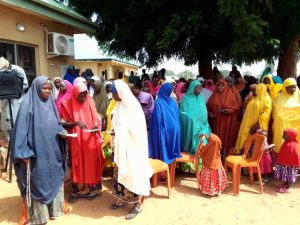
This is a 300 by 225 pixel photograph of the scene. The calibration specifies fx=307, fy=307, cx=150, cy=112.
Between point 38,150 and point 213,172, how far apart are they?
2364mm

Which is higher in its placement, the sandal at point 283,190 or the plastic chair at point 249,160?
the plastic chair at point 249,160

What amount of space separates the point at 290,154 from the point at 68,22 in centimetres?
583

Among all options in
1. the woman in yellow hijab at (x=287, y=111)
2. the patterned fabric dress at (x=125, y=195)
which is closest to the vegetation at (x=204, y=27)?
the woman in yellow hijab at (x=287, y=111)

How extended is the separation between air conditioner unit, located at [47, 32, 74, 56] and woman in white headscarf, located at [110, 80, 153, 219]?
14.4 ft

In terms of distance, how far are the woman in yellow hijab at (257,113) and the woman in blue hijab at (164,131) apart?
1173 millimetres

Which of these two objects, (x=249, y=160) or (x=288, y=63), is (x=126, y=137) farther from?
(x=288, y=63)

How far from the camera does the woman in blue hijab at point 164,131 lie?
14.9 ft

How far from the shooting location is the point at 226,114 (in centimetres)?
562

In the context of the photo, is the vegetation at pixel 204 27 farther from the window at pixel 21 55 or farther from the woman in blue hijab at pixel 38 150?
the woman in blue hijab at pixel 38 150

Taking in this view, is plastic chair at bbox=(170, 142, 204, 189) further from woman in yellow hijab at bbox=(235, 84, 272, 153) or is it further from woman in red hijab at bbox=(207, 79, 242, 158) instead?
woman in red hijab at bbox=(207, 79, 242, 158)

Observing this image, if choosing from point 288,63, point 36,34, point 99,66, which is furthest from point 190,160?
point 99,66

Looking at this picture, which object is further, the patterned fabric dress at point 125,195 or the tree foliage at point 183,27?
the tree foliage at point 183,27

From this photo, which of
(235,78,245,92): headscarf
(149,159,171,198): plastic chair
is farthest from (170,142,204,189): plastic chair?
(235,78,245,92): headscarf

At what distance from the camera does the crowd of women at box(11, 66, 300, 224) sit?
11.0 feet
